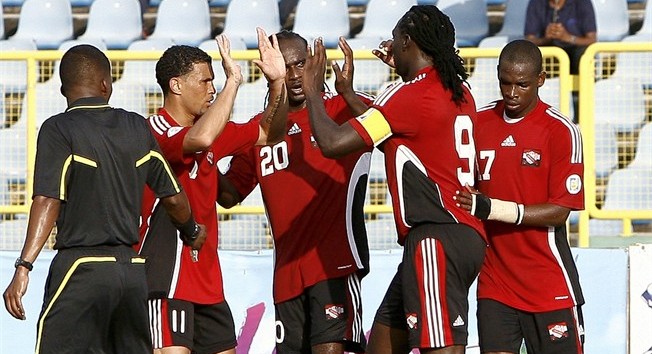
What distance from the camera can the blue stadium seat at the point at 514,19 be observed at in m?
12.2

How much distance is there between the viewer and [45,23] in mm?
12922

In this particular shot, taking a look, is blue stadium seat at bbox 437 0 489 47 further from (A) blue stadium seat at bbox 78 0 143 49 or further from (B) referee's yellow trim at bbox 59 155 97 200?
(B) referee's yellow trim at bbox 59 155 97 200

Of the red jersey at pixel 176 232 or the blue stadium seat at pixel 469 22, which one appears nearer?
the red jersey at pixel 176 232

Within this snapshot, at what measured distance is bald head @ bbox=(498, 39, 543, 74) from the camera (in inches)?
279

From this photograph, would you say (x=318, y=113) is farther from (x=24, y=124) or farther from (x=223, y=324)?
(x=24, y=124)

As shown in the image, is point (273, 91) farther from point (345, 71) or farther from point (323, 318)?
point (323, 318)

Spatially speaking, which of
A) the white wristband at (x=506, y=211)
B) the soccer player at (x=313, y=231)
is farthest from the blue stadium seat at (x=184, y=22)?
the white wristband at (x=506, y=211)

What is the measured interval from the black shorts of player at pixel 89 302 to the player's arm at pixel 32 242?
0.16 metres

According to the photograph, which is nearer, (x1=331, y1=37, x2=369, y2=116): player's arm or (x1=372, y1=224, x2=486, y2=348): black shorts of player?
(x1=372, y1=224, x2=486, y2=348): black shorts of player

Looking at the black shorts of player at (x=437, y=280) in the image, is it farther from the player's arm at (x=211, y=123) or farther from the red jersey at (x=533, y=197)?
the player's arm at (x=211, y=123)

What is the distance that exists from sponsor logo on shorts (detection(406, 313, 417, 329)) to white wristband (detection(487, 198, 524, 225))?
712mm

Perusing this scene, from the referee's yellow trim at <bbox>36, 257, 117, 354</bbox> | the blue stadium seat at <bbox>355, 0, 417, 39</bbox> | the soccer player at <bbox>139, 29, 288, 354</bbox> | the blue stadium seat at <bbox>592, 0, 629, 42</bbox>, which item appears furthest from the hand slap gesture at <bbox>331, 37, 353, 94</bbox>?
the blue stadium seat at <bbox>592, 0, 629, 42</bbox>

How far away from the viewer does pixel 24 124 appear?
32.8 feet

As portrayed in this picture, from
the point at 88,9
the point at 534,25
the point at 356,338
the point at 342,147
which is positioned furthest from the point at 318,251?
the point at 88,9
